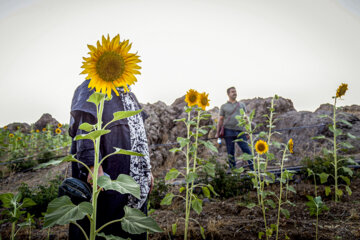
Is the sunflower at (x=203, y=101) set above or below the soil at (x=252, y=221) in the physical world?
above

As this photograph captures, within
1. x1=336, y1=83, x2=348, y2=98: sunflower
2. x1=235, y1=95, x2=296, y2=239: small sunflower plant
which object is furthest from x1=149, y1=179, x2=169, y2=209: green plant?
x1=336, y1=83, x2=348, y2=98: sunflower

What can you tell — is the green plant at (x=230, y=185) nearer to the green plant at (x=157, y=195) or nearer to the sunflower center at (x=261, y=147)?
the green plant at (x=157, y=195)

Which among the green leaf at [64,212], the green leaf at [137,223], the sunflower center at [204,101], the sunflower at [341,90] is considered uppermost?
the sunflower at [341,90]

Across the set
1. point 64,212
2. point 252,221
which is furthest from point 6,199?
point 252,221

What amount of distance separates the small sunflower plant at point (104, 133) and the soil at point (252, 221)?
1529 mm

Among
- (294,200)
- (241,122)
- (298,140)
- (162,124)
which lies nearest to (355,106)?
(298,140)

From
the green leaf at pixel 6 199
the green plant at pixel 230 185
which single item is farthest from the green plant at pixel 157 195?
the green leaf at pixel 6 199

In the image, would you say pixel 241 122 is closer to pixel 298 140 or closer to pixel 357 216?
pixel 357 216

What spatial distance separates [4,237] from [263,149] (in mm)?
3492

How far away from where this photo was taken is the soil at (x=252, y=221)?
7.53 ft

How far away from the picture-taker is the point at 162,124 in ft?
30.6

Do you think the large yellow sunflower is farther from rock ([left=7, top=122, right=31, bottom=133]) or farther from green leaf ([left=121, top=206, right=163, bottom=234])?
rock ([left=7, top=122, right=31, bottom=133])

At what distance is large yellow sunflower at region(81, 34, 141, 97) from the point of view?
0.98 m

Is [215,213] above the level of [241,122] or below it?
below
